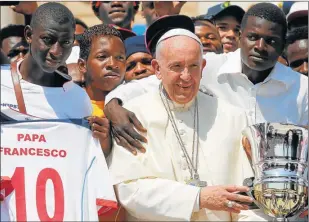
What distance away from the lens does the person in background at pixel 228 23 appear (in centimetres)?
845

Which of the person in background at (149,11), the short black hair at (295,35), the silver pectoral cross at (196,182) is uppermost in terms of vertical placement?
the person in background at (149,11)

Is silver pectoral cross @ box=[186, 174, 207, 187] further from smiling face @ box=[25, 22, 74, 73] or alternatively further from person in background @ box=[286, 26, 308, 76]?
person in background @ box=[286, 26, 308, 76]

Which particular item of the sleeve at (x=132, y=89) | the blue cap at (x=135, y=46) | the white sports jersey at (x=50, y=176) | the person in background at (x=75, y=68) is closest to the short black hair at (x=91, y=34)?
the person in background at (x=75, y=68)

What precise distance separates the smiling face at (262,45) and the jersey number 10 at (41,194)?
1.55 metres

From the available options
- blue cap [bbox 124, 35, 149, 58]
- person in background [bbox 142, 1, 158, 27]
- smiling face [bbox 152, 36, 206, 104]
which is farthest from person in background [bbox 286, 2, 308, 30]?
smiling face [bbox 152, 36, 206, 104]

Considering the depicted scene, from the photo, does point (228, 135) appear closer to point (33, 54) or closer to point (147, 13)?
point (33, 54)

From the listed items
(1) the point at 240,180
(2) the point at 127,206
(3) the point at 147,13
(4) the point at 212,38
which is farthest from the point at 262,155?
(3) the point at 147,13

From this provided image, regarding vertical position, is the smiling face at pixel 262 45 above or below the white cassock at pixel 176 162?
above

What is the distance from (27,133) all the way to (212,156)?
1.06 m

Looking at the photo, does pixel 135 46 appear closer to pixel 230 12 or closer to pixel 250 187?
pixel 230 12

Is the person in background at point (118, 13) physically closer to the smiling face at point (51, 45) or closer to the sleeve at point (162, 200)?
the smiling face at point (51, 45)

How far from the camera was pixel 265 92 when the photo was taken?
6883 millimetres

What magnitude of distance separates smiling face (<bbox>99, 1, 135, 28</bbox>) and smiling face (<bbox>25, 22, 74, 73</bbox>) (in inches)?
95.5

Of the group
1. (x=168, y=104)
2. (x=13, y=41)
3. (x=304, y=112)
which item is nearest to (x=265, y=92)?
(x=304, y=112)
